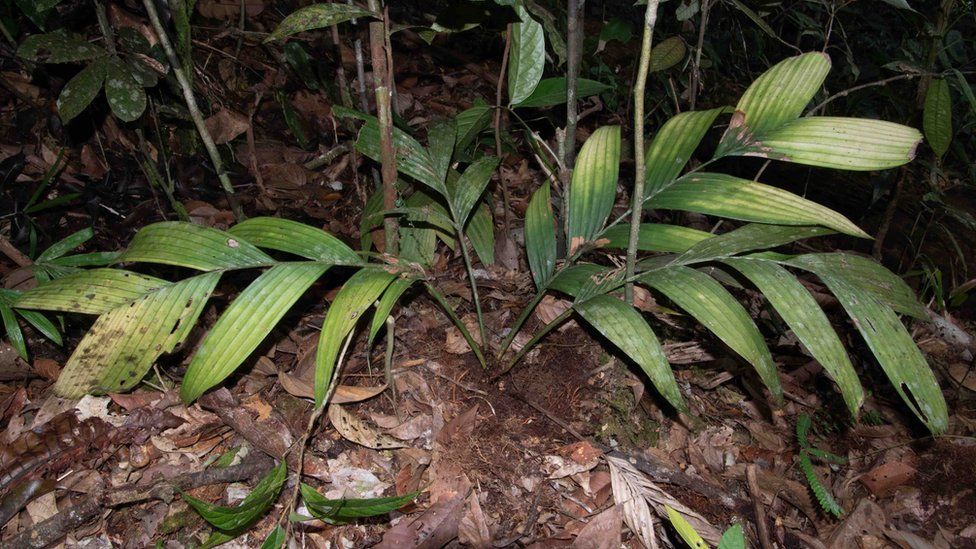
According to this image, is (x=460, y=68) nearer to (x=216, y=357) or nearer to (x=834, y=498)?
(x=216, y=357)

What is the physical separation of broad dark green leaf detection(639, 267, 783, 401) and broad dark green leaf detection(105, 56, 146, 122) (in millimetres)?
1335

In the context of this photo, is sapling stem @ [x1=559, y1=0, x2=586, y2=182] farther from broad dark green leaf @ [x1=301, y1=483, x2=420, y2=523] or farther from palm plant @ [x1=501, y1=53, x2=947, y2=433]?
broad dark green leaf @ [x1=301, y1=483, x2=420, y2=523]

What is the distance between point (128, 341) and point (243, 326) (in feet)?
0.75

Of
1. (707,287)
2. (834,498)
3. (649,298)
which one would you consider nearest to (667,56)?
(649,298)

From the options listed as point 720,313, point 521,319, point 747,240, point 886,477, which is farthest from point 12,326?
point 886,477

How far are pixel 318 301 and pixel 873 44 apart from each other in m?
3.38

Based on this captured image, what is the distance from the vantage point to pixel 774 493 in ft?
5.31

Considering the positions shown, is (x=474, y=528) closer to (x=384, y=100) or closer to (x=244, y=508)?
(x=244, y=508)

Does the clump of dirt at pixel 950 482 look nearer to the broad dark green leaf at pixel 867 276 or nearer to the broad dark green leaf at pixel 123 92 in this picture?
the broad dark green leaf at pixel 867 276

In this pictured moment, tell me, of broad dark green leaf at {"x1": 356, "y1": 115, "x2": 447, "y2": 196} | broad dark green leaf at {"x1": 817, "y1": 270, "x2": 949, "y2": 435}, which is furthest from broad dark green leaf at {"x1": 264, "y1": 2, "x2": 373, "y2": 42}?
broad dark green leaf at {"x1": 817, "y1": 270, "x2": 949, "y2": 435}

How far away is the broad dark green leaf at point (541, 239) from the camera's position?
5.47 ft

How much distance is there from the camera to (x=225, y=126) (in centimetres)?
216

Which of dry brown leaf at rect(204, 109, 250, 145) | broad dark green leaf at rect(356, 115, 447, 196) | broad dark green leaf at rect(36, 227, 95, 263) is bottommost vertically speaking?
broad dark green leaf at rect(36, 227, 95, 263)

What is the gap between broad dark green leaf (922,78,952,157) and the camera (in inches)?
63.2
